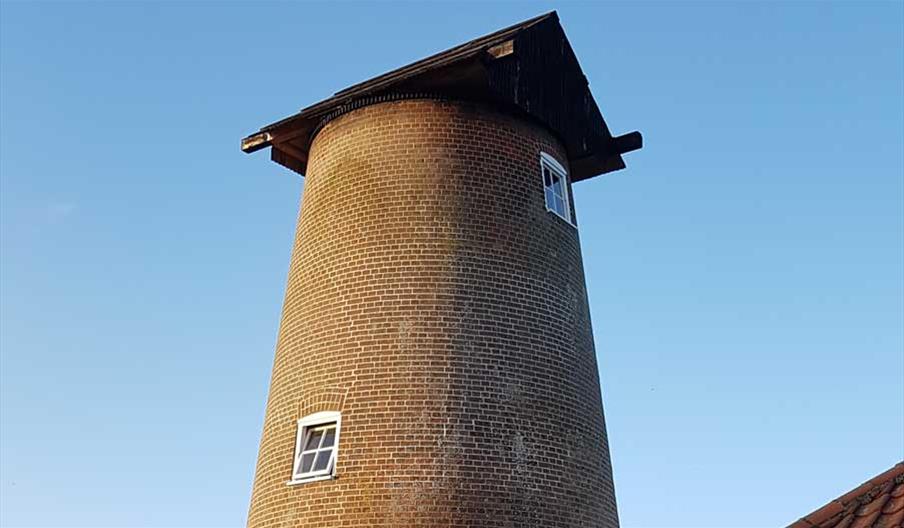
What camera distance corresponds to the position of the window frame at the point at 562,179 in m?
15.1

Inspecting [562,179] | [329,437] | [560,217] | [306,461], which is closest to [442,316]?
[329,437]

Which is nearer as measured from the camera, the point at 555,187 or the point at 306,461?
the point at 306,461

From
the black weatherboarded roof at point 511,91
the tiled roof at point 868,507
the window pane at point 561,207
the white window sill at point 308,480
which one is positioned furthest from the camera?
the window pane at point 561,207

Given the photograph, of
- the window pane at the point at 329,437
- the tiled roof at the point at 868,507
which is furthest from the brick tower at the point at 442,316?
the tiled roof at the point at 868,507

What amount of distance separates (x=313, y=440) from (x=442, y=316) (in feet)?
8.36

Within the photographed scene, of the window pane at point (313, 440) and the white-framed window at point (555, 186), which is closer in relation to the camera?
the window pane at point (313, 440)

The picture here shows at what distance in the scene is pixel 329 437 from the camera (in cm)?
1294

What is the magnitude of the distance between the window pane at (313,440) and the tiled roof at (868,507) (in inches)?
277

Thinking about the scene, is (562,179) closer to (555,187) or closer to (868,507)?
(555,187)

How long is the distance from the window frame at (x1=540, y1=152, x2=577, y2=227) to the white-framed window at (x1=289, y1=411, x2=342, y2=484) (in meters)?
4.96

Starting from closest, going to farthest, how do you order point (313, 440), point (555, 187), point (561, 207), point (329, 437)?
point (329, 437)
point (313, 440)
point (561, 207)
point (555, 187)

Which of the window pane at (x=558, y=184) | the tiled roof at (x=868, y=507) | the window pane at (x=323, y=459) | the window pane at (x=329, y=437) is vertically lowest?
the tiled roof at (x=868, y=507)

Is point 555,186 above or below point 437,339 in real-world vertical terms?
above

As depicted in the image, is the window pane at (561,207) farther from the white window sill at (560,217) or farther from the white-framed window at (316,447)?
the white-framed window at (316,447)
